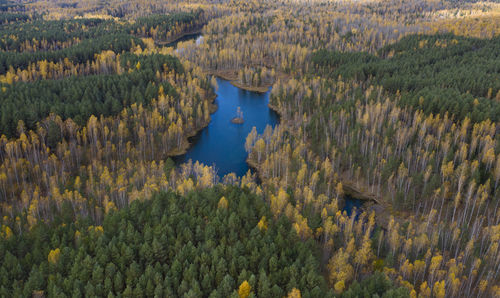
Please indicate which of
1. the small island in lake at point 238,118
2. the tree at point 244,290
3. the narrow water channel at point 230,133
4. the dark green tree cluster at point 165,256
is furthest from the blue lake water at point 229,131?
the tree at point 244,290

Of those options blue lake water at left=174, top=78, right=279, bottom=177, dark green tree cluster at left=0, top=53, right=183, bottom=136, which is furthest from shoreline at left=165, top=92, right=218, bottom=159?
dark green tree cluster at left=0, top=53, right=183, bottom=136

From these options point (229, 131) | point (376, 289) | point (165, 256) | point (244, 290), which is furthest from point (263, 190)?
point (229, 131)

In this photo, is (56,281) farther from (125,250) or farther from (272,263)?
(272,263)

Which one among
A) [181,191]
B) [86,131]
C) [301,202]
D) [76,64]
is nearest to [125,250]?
[181,191]

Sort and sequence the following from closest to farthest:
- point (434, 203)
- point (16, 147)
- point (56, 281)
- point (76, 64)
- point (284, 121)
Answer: point (56, 281), point (434, 203), point (16, 147), point (284, 121), point (76, 64)

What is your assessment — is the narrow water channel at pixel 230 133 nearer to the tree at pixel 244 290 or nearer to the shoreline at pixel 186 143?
the shoreline at pixel 186 143

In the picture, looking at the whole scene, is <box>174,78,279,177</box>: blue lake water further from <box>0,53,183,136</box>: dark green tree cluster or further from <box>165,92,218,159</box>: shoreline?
<box>0,53,183,136</box>: dark green tree cluster

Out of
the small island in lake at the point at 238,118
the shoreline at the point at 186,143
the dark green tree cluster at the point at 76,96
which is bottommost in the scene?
the shoreline at the point at 186,143
